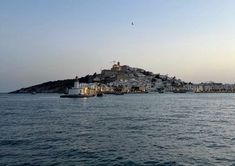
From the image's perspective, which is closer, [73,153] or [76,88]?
[73,153]

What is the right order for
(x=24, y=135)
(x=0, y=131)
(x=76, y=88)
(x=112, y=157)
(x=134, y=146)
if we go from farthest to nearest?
(x=76, y=88) < (x=0, y=131) < (x=24, y=135) < (x=134, y=146) < (x=112, y=157)

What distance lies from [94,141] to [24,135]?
6.32 meters

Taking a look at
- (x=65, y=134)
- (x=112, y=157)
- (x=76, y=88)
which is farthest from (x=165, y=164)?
(x=76, y=88)

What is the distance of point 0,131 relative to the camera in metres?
31.8

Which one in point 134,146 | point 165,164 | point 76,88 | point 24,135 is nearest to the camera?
point 165,164

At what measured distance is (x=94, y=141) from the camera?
25.8 metres

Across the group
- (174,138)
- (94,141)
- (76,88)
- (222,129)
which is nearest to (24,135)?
(94,141)

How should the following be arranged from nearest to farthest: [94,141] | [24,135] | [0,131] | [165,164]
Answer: [165,164]
[94,141]
[24,135]
[0,131]

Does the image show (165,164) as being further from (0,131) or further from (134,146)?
(0,131)

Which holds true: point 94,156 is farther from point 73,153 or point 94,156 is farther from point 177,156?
point 177,156

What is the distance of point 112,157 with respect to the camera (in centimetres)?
2025

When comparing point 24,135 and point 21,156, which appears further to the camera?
point 24,135

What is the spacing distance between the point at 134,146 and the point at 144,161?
170 inches

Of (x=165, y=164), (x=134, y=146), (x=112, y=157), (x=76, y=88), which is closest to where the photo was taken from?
(x=165, y=164)
